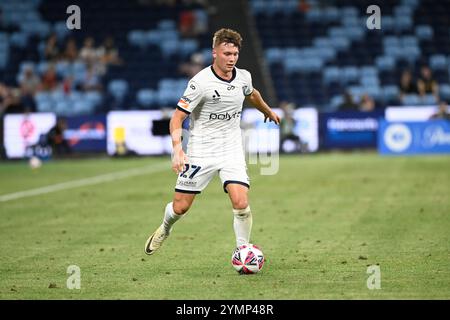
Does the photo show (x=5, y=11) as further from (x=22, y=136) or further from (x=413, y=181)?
(x=413, y=181)

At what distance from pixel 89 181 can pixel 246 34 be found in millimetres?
15874

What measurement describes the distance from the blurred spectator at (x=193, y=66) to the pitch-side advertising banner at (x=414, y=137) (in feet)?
24.8

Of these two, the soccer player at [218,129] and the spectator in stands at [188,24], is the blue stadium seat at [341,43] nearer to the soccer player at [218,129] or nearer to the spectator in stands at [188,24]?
the spectator in stands at [188,24]

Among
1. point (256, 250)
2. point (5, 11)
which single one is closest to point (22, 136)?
point (5, 11)

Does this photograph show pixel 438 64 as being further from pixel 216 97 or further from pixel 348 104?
pixel 216 97

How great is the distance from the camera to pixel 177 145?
9.58m

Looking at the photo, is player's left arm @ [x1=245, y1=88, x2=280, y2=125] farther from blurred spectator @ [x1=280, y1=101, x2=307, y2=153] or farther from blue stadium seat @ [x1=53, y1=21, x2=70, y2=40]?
blue stadium seat @ [x1=53, y1=21, x2=70, y2=40]

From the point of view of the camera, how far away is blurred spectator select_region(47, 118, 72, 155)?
31.6 metres

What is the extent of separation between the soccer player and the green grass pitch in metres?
0.72

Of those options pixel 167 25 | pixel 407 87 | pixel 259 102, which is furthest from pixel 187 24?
pixel 259 102

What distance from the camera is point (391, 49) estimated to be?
3675 cm

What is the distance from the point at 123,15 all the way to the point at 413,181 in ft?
69.1

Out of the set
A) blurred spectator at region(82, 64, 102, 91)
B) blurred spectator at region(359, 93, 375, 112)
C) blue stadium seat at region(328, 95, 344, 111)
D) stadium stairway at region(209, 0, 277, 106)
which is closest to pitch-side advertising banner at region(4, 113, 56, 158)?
blurred spectator at region(82, 64, 102, 91)

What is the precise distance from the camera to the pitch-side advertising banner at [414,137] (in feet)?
98.7
